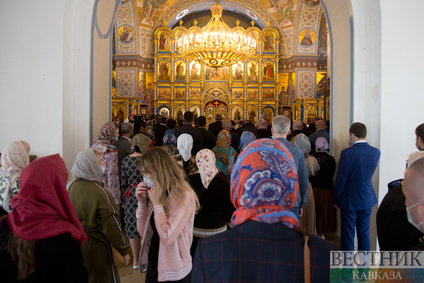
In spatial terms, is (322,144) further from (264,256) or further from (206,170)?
(264,256)

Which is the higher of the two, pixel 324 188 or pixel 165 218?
pixel 165 218

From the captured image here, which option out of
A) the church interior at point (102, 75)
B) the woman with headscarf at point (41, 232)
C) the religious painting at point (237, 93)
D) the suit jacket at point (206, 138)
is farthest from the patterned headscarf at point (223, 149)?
the religious painting at point (237, 93)

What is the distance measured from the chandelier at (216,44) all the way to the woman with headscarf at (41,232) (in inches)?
372

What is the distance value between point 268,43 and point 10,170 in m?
15.3

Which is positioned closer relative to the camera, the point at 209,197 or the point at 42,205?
the point at 42,205

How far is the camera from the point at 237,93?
1608 centimetres

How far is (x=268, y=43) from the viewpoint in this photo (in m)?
15.9

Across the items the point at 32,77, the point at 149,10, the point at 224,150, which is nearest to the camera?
the point at 32,77

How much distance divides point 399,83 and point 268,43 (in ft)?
42.5

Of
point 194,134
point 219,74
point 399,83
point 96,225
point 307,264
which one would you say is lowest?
point 96,225

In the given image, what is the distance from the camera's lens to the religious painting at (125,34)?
1455cm

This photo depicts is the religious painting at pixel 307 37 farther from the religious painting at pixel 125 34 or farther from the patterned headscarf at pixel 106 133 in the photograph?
the patterned headscarf at pixel 106 133

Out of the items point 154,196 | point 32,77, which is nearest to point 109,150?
point 32,77

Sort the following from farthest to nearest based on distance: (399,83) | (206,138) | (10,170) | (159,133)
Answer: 1. (159,133)
2. (206,138)
3. (399,83)
4. (10,170)
